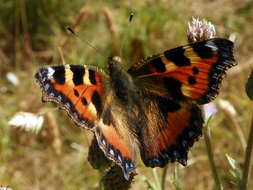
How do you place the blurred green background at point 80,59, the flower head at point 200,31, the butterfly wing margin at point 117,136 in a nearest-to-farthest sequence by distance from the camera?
the butterfly wing margin at point 117,136 < the flower head at point 200,31 < the blurred green background at point 80,59

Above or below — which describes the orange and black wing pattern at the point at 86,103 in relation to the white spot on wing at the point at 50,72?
below

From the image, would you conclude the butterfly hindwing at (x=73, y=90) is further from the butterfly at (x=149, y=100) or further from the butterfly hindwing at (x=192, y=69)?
the butterfly hindwing at (x=192, y=69)

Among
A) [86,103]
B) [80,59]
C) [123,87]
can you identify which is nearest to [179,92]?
[123,87]

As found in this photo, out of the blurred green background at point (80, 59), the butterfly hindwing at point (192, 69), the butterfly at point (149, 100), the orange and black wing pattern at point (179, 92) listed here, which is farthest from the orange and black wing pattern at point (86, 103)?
the blurred green background at point (80, 59)

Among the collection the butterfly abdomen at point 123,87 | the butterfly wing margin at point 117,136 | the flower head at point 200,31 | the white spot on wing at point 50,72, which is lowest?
the butterfly wing margin at point 117,136

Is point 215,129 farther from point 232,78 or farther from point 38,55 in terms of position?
point 38,55

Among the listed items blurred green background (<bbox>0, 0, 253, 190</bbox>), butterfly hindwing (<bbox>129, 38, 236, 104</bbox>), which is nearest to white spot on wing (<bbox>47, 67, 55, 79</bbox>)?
butterfly hindwing (<bbox>129, 38, 236, 104</bbox>)

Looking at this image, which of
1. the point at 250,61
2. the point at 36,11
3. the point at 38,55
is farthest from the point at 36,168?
the point at 250,61
